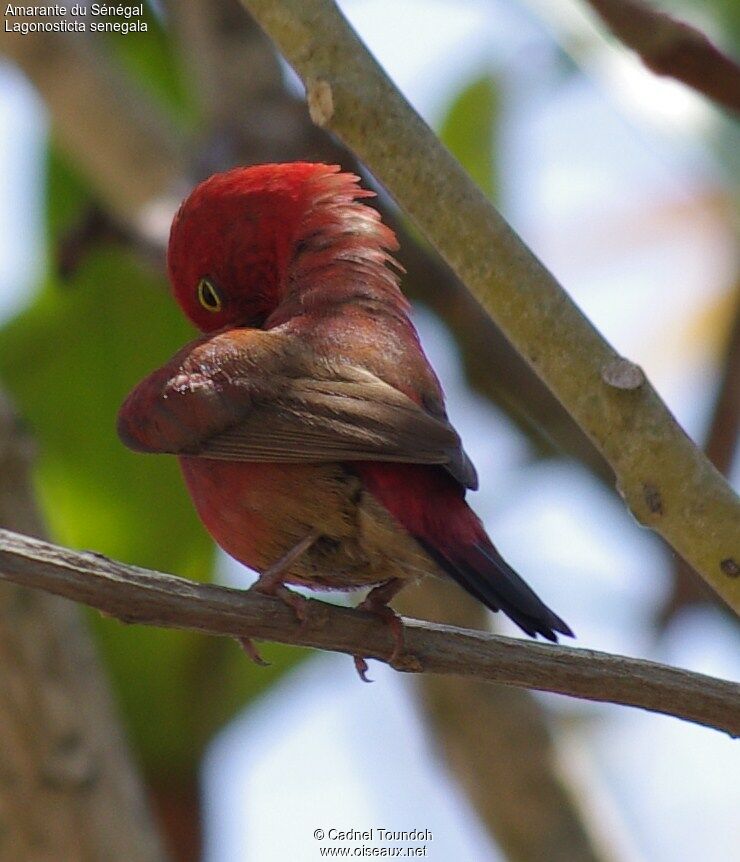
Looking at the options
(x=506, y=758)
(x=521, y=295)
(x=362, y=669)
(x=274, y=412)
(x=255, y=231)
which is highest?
(x=521, y=295)

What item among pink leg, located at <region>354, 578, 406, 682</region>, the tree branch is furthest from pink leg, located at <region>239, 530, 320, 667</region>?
the tree branch

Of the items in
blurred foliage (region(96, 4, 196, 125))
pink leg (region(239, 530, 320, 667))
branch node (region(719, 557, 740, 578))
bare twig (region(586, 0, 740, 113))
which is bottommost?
pink leg (region(239, 530, 320, 667))

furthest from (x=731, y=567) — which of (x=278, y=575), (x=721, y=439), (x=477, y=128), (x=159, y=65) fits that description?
Result: (x=159, y=65)

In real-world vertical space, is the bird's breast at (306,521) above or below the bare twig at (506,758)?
above

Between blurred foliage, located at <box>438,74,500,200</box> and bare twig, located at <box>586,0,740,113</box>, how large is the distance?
2.94 m

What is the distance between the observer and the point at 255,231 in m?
3.33

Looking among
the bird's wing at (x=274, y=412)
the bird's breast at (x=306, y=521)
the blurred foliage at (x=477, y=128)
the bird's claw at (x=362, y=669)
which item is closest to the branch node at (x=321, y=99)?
the bird's wing at (x=274, y=412)

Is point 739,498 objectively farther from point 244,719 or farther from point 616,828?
point 244,719

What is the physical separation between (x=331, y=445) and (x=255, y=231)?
0.92 metres

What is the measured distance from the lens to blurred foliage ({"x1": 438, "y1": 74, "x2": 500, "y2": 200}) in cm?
564

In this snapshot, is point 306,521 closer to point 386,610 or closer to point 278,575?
point 278,575

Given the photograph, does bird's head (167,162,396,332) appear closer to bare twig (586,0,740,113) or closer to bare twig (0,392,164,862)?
bare twig (0,392,164,862)

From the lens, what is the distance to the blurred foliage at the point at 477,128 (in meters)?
5.64

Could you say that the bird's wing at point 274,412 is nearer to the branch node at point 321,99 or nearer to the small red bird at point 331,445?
the small red bird at point 331,445
